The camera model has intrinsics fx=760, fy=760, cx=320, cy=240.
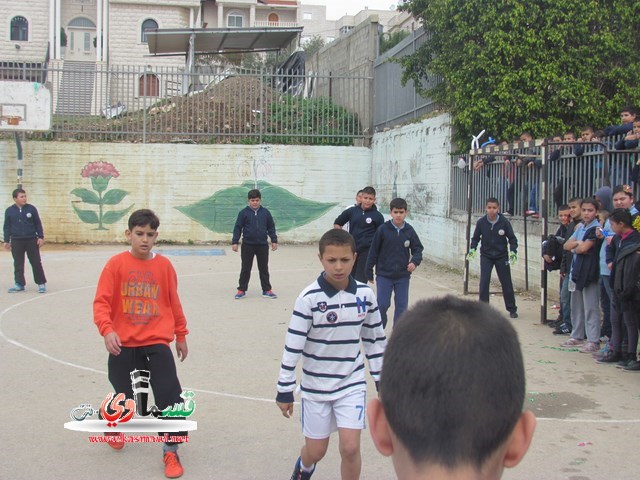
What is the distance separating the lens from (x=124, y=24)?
174 feet

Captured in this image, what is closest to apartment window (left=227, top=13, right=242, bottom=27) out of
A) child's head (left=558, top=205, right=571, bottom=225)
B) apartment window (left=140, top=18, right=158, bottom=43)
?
apartment window (left=140, top=18, right=158, bottom=43)

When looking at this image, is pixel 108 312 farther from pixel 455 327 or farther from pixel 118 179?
pixel 118 179

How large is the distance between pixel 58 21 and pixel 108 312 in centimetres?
5153

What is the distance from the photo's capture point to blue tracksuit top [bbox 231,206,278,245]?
42.4 ft

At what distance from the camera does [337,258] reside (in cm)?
472

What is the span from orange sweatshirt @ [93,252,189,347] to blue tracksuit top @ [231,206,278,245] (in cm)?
748

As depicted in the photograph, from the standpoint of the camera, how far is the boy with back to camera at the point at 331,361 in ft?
14.6

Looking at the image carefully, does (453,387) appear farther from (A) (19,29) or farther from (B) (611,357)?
(A) (19,29)

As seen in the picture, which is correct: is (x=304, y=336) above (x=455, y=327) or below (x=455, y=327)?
below

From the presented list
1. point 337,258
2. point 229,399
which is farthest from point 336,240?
point 229,399

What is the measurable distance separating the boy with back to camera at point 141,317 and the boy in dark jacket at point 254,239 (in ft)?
24.1

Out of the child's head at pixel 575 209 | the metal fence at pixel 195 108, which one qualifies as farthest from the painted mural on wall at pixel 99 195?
the child's head at pixel 575 209

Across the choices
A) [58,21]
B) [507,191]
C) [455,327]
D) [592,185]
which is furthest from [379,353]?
[58,21]

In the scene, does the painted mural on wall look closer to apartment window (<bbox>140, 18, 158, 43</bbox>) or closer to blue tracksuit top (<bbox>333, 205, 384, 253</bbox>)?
blue tracksuit top (<bbox>333, 205, 384, 253</bbox>)
